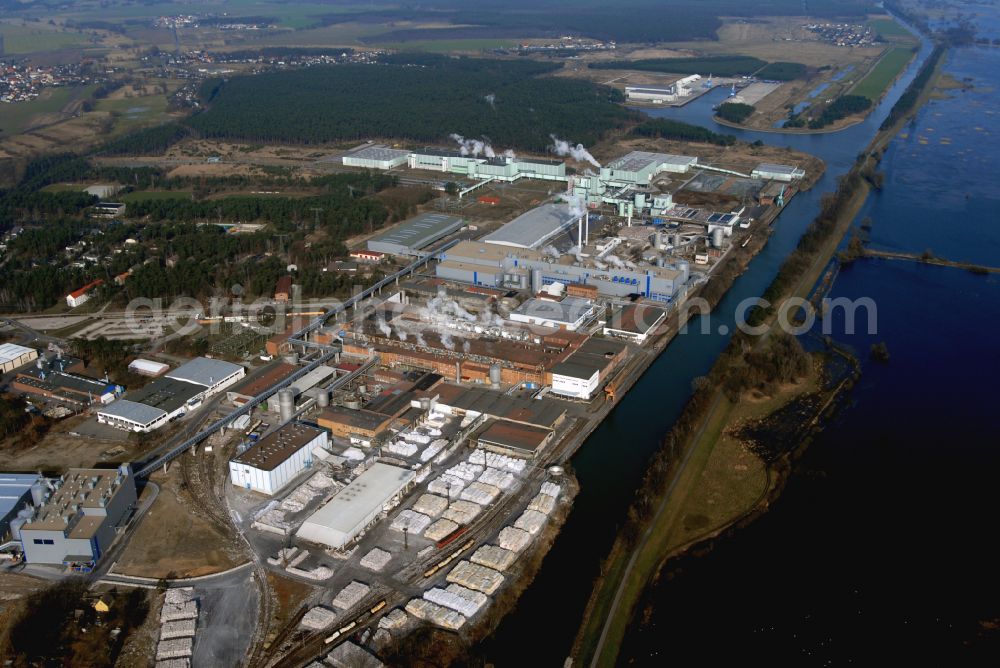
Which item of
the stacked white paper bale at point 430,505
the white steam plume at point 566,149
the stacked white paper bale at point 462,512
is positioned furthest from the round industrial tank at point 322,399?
the white steam plume at point 566,149

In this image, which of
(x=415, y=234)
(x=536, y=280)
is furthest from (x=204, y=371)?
(x=415, y=234)

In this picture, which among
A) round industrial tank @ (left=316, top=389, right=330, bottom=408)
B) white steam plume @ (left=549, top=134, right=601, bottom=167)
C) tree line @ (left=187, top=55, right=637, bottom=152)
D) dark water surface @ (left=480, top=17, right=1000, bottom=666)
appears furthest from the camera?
tree line @ (left=187, top=55, right=637, bottom=152)

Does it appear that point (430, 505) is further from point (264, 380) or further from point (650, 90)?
point (650, 90)

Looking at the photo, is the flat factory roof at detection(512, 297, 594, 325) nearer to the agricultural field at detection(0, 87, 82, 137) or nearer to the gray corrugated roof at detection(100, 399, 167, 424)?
the gray corrugated roof at detection(100, 399, 167, 424)

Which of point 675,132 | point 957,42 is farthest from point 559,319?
point 957,42

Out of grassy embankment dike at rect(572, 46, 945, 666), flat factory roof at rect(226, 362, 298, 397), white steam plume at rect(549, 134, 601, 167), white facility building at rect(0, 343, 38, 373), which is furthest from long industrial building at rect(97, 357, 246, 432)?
white steam plume at rect(549, 134, 601, 167)
